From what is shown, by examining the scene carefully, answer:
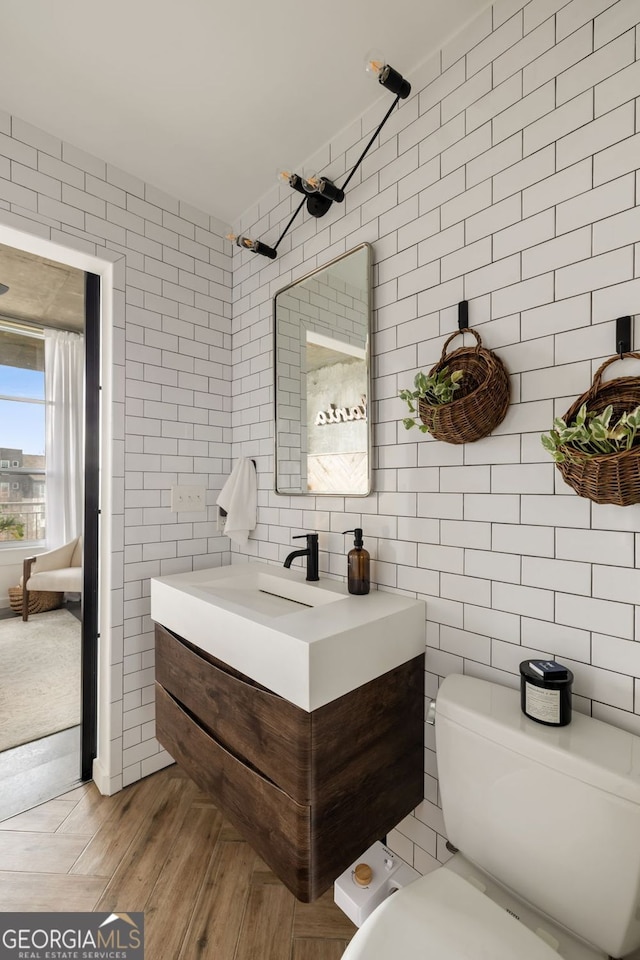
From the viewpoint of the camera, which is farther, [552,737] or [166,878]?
[166,878]

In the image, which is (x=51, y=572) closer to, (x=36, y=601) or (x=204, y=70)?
(x=36, y=601)

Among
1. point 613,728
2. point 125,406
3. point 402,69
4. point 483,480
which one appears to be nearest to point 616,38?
point 402,69

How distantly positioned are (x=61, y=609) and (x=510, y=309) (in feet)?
8.34

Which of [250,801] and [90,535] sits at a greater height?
[90,535]

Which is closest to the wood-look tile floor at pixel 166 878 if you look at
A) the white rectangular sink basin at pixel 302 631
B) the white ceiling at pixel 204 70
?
the white rectangular sink basin at pixel 302 631

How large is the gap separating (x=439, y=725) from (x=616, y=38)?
167 cm

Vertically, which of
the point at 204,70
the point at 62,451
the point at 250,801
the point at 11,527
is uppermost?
the point at 204,70

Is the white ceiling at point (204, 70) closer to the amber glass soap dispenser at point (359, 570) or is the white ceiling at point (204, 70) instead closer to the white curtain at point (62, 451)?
the white curtain at point (62, 451)

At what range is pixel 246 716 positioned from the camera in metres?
1.23

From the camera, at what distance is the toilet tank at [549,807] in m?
0.81

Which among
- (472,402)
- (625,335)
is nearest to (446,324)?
(472,402)

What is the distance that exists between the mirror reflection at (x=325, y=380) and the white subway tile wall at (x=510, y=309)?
7 cm

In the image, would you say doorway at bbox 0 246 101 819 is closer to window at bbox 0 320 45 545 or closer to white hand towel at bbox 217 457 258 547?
window at bbox 0 320 45 545

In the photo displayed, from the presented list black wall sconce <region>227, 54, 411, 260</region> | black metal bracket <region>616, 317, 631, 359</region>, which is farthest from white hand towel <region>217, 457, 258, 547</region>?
black metal bracket <region>616, 317, 631, 359</region>
